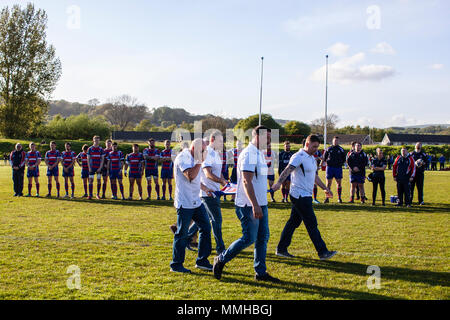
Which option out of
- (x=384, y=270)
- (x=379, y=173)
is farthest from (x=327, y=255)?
(x=379, y=173)

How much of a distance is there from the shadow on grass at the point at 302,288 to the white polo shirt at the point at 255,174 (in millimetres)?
1156

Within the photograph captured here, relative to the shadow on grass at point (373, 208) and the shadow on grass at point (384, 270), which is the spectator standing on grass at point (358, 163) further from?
the shadow on grass at point (384, 270)

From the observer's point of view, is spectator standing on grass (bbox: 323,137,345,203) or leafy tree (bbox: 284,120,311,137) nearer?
spectator standing on grass (bbox: 323,137,345,203)

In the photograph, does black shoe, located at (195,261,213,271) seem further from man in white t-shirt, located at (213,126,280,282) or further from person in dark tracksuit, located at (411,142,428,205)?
person in dark tracksuit, located at (411,142,428,205)

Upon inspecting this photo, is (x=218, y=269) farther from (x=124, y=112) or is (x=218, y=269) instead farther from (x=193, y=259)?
(x=124, y=112)

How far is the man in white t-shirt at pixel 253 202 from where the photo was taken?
17.6 ft

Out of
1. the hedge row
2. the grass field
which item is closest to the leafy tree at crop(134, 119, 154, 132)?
the hedge row

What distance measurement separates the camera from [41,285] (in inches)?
211

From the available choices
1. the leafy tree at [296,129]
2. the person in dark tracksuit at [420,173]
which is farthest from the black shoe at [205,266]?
the leafy tree at [296,129]

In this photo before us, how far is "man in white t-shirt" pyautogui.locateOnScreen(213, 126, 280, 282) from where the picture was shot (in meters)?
5.36

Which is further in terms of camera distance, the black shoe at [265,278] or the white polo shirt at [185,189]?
the white polo shirt at [185,189]

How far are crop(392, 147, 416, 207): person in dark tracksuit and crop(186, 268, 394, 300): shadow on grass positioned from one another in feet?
32.3
